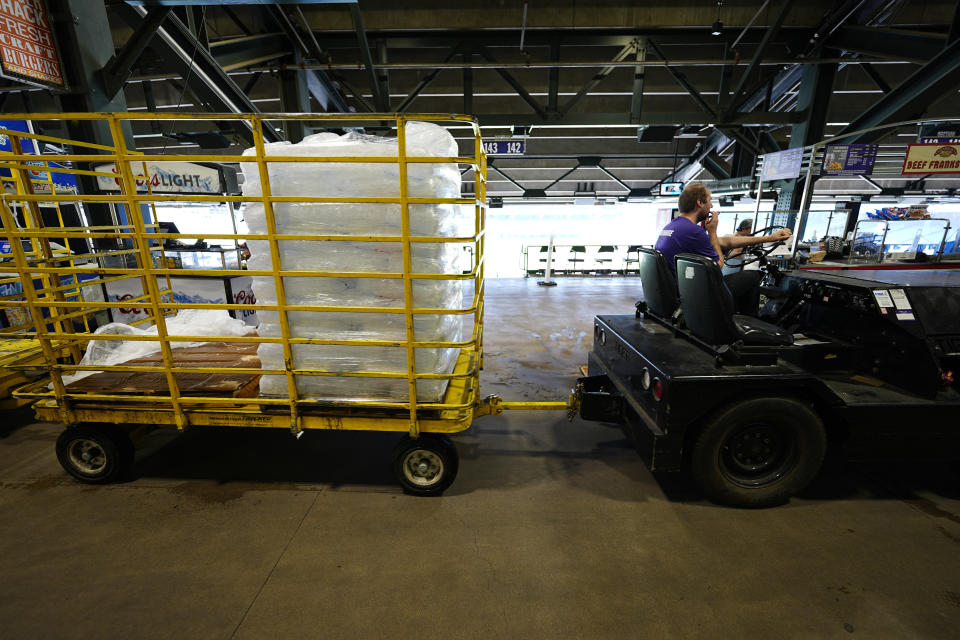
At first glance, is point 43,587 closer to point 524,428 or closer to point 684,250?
point 524,428

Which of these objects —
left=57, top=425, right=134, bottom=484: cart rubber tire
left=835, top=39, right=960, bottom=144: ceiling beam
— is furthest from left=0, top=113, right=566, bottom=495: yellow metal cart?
left=835, top=39, right=960, bottom=144: ceiling beam

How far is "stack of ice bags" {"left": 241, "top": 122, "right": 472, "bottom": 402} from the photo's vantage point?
2.52m

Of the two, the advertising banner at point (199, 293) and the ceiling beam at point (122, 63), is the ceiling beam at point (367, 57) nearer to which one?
the ceiling beam at point (122, 63)

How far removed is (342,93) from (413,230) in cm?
987

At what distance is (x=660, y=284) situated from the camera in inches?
144

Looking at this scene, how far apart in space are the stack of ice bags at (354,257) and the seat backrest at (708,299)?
1.84m

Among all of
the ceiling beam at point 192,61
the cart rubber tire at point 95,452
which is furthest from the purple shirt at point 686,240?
the ceiling beam at point 192,61

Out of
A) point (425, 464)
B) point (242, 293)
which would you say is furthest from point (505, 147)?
point (425, 464)

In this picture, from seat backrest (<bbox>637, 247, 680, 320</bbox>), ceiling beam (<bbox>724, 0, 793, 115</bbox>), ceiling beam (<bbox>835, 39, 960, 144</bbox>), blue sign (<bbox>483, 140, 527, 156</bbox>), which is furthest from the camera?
blue sign (<bbox>483, 140, 527, 156</bbox>)

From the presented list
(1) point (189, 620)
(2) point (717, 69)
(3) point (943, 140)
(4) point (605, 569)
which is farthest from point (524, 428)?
(2) point (717, 69)

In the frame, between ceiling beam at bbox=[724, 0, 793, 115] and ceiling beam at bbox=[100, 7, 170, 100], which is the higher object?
ceiling beam at bbox=[724, 0, 793, 115]

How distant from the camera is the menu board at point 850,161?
683 cm

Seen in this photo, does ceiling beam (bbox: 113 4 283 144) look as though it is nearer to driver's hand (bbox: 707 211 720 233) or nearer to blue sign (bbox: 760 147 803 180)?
driver's hand (bbox: 707 211 720 233)

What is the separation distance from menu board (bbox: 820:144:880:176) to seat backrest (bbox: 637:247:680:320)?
18.3 feet
